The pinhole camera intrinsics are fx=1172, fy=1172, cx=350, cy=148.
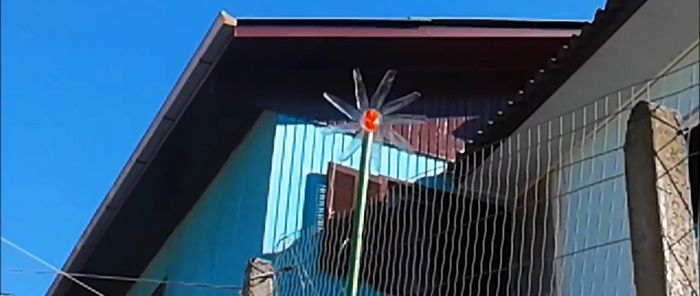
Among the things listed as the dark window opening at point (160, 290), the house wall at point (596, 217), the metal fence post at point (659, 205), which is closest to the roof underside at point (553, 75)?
the house wall at point (596, 217)

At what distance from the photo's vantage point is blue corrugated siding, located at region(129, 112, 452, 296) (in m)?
6.93

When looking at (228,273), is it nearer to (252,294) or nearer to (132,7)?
(252,294)

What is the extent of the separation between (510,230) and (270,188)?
5.65 feet

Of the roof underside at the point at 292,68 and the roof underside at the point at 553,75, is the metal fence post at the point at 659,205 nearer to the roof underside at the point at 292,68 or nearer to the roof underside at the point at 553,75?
the roof underside at the point at 553,75

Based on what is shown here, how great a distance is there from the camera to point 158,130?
25.9 ft

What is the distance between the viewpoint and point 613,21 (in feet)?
17.7

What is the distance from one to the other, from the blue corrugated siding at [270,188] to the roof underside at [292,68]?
19 cm

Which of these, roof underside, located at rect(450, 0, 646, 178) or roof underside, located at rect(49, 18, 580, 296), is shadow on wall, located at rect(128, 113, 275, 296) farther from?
roof underside, located at rect(450, 0, 646, 178)

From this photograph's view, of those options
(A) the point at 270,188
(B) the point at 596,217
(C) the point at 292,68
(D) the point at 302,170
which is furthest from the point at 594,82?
(C) the point at 292,68

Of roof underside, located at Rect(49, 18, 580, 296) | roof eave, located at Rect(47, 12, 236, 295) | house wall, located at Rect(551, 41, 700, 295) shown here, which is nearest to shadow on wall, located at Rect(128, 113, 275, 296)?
roof underside, located at Rect(49, 18, 580, 296)

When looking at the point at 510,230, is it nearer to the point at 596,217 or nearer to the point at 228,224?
the point at 596,217

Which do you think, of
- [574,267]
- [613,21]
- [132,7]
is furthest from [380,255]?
[132,7]

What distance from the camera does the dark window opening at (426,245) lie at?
A: 19.2 feet

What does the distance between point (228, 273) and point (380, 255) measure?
70.2 inches
